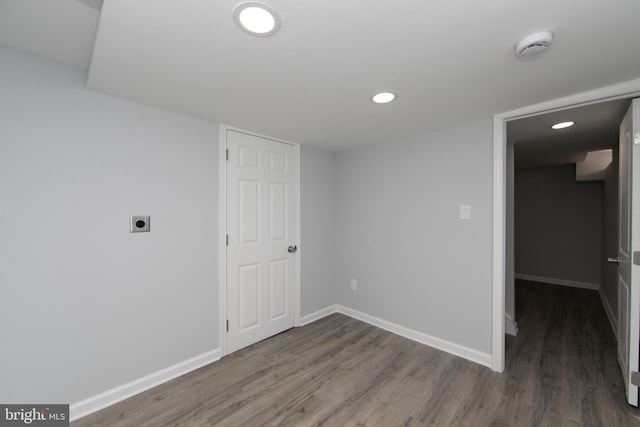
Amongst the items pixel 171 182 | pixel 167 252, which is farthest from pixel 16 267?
pixel 171 182

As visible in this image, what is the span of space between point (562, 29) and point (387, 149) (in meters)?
1.90

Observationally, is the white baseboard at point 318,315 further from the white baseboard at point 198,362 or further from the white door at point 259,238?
the white door at point 259,238

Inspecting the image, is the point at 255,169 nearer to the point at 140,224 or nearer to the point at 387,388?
the point at 140,224

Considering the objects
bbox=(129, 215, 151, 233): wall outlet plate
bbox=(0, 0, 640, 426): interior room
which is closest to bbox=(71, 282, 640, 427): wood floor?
bbox=(0, 0, 640, 426): interior room

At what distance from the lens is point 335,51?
1336mm

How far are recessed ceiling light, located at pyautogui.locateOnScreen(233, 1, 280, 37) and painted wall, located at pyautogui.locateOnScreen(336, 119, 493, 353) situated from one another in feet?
6.70

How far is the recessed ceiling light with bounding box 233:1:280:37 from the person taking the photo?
3.45 ft

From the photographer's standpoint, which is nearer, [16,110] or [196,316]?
[16,110]

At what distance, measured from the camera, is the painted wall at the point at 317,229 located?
3.21 m

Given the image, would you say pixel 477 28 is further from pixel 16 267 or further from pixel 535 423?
pixel 16 267

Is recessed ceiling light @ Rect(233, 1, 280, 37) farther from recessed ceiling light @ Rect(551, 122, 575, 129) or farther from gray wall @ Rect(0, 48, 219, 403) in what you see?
recessed ceiling light @ Rect(551, 122, 575, 129)

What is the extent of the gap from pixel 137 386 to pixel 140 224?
1.21 m

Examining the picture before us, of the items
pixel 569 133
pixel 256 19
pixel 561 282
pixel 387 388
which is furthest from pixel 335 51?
pixel 561 282

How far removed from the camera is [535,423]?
5.43 ft
